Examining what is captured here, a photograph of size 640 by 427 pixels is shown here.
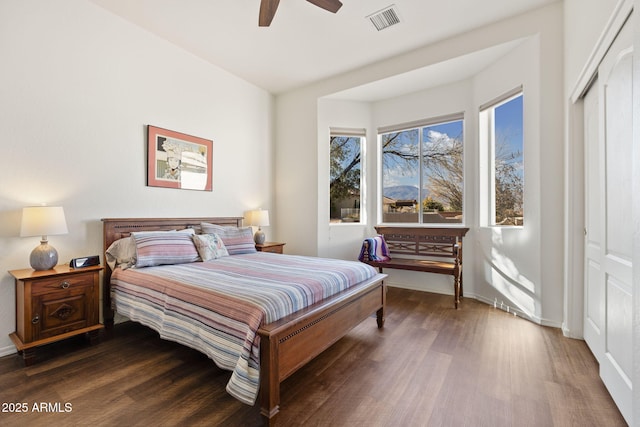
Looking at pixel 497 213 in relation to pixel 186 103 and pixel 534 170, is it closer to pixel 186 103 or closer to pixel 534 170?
pixel 534 170

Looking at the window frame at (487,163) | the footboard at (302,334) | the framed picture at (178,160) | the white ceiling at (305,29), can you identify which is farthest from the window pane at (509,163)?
the framed picture at (178,160)

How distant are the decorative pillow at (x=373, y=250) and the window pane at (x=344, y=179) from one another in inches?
30.2

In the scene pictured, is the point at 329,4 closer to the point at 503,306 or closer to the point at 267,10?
the point at 267,10

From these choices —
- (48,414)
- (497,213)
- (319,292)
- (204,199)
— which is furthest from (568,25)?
(48,414)

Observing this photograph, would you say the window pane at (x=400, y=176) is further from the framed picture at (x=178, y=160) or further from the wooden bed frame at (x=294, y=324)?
the framed picture at (x=178, y=160)

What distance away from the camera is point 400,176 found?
4.64m

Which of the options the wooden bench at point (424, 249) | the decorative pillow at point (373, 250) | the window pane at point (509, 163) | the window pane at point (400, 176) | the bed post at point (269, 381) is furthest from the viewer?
the window pane at point (400, 176)

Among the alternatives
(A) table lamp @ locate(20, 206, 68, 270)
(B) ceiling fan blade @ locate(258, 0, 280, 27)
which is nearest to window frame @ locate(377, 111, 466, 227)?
(B) ceiling fan blade @ locate(258, 0, 280, 27)

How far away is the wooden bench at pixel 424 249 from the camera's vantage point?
3.71 meters

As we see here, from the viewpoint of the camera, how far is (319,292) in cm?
212

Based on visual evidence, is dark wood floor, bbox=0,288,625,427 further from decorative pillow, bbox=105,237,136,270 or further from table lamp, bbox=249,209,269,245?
table lamp, bbox=249,209,269,245

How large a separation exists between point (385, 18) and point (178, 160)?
2.82 metres

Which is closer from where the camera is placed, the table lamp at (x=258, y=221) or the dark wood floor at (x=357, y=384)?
the dark wood floor at (x=357, y=384)

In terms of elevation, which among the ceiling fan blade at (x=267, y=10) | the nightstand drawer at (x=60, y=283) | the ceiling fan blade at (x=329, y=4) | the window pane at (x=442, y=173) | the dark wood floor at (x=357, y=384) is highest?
the ceiling fan blade at (x=329, y=4)
